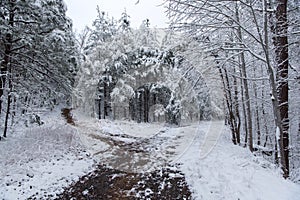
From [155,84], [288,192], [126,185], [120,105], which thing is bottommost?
[126,185]

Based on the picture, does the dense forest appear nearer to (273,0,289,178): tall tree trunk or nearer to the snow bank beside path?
(273,0,289,178): tall tree trunk

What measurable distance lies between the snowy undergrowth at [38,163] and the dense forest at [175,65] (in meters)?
1.05

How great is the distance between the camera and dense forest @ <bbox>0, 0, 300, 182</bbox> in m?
5.03

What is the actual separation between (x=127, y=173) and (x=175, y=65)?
817cm

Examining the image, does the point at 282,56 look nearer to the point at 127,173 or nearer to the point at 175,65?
the point at 127,173

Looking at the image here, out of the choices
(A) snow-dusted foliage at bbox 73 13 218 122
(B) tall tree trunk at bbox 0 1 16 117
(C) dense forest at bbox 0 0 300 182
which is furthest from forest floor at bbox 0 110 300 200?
(A) snow-dusted foliage at bbox 73 13 218 122

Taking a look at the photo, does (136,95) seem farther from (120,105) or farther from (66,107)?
(66,107)

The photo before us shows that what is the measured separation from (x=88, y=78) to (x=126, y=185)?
17.8 meters

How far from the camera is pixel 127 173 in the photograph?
7.12 metres

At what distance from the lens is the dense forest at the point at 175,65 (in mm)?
5031

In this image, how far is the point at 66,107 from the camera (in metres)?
30.8

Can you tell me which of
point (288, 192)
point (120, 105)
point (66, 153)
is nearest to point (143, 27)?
point (120, 105)

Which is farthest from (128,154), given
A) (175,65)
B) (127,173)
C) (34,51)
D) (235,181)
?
(175,65)

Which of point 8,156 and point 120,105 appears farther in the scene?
point 120,105
